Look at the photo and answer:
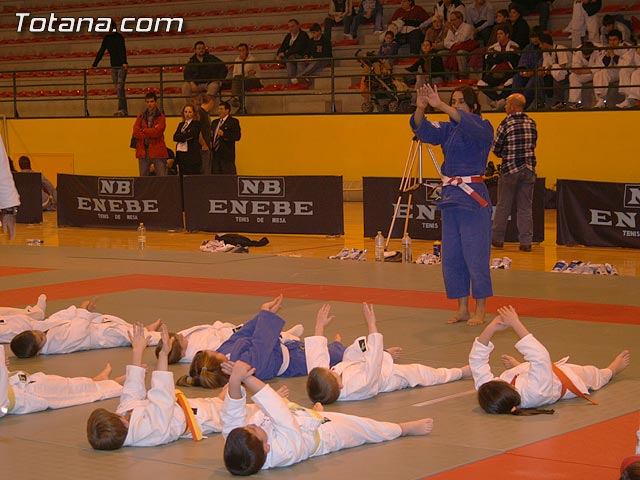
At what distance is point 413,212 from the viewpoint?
1403 centimetres

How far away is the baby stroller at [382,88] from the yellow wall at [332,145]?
29cm

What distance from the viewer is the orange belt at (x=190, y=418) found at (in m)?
5.41

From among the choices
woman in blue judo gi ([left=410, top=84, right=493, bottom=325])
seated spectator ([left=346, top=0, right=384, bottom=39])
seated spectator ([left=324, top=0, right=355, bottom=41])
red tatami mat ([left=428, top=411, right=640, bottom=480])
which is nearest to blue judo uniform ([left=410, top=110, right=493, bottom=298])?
woman in blue judo gi ([left=410, top=84, right=493, bottom=325])

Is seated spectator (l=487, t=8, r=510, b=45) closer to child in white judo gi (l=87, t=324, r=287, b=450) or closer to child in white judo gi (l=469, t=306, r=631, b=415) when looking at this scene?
child in white judo gi (l=469, t=306, r=631, b=415)

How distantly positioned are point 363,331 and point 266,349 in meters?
→ 1.77

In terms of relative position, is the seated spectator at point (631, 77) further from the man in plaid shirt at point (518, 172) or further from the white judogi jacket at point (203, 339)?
the white judogi jacket at point (203, 339)

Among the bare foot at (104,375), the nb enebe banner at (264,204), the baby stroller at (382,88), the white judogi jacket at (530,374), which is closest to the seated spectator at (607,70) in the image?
the baby stroller at (382,88)

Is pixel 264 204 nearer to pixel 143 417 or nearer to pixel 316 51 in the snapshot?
pixel 316 51

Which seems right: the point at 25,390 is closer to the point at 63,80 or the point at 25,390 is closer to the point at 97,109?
the point at 97,109

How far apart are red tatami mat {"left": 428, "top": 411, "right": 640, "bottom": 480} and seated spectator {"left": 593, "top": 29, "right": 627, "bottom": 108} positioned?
12.1 m

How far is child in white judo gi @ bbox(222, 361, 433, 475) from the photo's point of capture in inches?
185

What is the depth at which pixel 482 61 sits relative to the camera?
1888cm

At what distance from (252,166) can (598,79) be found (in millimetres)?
6884

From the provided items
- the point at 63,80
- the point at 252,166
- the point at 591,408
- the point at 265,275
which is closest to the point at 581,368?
the point at 591,408
